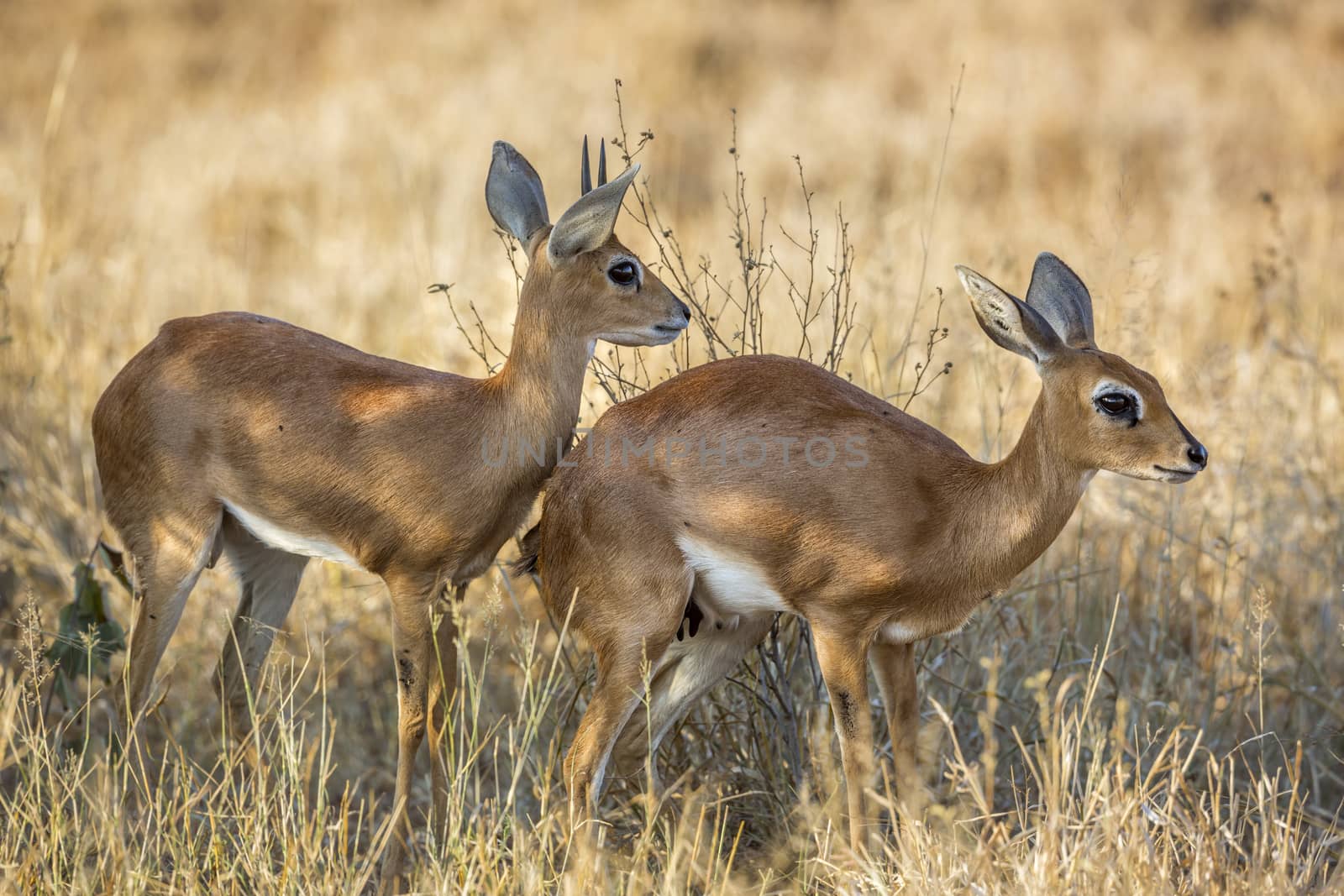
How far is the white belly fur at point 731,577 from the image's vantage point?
14.0 feet

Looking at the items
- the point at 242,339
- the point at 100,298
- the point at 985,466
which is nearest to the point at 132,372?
the point at 242,339

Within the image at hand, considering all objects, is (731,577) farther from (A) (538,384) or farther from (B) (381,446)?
(B) (381,446)

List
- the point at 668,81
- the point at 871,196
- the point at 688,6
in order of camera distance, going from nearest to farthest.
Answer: the point at 871,196 < the point at 668,81 < the point at 688,6

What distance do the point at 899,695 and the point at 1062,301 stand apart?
1.23 m

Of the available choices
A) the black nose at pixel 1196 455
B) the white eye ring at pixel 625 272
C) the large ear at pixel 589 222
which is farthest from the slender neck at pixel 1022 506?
the large ear at pixel 589 222

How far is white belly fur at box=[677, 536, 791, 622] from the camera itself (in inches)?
167

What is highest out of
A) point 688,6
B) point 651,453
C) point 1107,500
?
point 688,6

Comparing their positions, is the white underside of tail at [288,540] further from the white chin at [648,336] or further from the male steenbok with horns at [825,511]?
the white chin at [648,336]

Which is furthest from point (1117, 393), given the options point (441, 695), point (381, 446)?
point (441, 695)

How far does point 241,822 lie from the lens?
4.14 meters

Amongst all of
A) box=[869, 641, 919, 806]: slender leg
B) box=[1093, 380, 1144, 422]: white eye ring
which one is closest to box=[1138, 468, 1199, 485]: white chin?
box=[1093, 380, 1144, 422]: white eye ring

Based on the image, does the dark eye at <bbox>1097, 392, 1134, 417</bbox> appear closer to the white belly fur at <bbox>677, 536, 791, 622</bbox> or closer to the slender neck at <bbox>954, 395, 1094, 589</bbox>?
the slender neck at <bbox>954, 395, 1094, 589</bbox>

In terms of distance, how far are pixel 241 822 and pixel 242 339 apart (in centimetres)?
141

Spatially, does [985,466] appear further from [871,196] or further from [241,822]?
[871,196]
